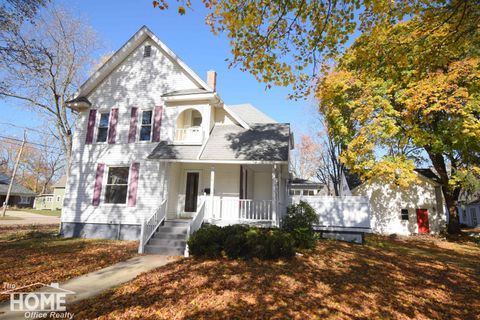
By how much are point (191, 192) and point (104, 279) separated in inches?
273

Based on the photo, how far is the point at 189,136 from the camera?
13359mm

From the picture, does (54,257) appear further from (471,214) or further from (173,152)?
(471,214)

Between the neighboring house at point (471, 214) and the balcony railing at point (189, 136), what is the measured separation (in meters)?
36.4

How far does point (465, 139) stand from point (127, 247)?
17152mm

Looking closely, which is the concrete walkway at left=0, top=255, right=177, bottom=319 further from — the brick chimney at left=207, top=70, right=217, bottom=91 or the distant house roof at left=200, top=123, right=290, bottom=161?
the brick chimney at left=207, top=70, right=217, bottom=91

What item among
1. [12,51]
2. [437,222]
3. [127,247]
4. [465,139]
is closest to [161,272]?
[127,247]

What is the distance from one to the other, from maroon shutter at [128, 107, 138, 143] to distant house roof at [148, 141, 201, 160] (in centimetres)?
165

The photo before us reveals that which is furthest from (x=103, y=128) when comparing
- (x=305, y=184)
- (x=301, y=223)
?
(x=305, y=184)

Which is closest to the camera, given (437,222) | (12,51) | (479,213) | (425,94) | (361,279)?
(361,279)

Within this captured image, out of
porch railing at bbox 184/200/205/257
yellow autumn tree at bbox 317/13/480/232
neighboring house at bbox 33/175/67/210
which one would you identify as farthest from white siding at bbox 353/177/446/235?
neighboring house at bbox 33/175/67/210

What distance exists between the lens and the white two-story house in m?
12.3

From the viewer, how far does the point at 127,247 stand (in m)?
10.9

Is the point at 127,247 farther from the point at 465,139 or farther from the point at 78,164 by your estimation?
the point at 465,139

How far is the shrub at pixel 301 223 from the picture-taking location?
10602 mm
